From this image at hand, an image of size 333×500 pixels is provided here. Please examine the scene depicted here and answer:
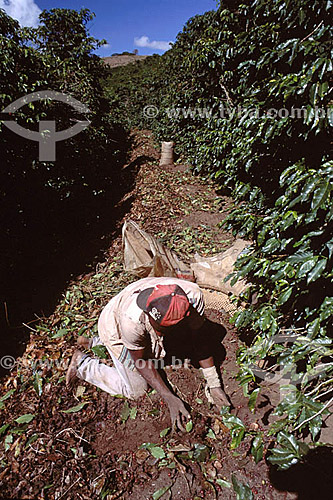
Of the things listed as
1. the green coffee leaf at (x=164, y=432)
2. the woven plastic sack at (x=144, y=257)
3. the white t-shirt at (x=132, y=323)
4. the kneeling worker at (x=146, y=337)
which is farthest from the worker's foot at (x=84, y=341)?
the green coffee leaf at (x=164, y=432)

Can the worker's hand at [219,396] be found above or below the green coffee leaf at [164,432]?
above

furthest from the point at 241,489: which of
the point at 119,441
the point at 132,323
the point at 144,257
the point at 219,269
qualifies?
the point at 144,257

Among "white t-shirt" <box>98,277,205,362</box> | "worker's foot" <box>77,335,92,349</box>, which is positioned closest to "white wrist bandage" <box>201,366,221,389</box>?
"white t-shirt" <box>98,277,205,362</box>

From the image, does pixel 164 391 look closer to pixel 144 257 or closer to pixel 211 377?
pixel 211 377

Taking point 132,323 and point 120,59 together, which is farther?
point 120,59

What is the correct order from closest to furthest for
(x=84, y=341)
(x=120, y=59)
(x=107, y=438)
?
(x=107, y=438) < (x=84, y=341) < (x=120, y=59)

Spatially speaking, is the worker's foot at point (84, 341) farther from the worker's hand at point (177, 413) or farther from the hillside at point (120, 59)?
the hillside at point (120, 59)

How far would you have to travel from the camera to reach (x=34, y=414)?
2729mm

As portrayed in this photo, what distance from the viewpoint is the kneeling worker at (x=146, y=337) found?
7.05ft

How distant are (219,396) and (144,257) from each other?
6.13 ft

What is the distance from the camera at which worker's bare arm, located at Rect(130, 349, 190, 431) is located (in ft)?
7.88

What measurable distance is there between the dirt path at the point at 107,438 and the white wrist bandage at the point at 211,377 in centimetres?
16

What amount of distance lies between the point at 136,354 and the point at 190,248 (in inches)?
102

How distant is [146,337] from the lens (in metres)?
2.39
